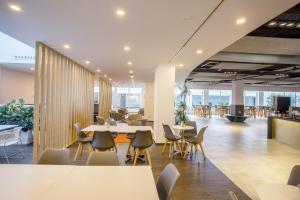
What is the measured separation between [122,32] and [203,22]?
1455mm

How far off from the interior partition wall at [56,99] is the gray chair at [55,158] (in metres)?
2.02

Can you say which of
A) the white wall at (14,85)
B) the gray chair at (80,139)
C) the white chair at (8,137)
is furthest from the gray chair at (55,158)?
the white wall at (14,85)

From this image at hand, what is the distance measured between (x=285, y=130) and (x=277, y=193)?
283 inches

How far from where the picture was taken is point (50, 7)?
2.60m

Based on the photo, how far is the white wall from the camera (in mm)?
8766

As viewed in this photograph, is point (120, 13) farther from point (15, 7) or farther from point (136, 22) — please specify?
point (15, 7)

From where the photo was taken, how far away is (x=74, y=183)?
1750 mm

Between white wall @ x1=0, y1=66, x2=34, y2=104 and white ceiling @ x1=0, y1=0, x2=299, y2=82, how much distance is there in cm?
627

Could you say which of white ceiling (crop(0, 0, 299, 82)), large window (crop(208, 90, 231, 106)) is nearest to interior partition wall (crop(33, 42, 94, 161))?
white ceiling (crop(0, 0, 299, 82))

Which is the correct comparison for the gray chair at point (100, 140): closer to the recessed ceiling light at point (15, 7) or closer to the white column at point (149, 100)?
the recessed ceiling light at point (15, 7)

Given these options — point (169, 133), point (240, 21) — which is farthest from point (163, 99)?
point (240, 21)

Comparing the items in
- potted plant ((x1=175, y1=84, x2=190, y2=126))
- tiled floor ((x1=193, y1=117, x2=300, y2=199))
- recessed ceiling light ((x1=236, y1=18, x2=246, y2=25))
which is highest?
recessed ceiling light ((x1=236, y1=18, x2=246, y2=25))

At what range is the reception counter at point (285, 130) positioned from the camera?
6805 millimetres

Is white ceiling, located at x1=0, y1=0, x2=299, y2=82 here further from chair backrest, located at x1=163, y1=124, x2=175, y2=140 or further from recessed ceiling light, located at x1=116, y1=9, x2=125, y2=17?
chair backrest, located at x1=163, y1=124, x2=175, y2=140
